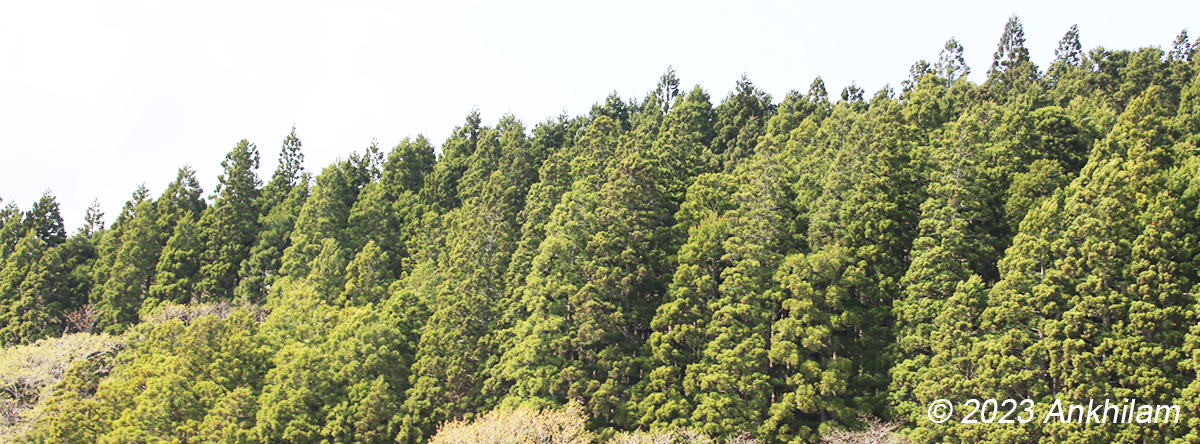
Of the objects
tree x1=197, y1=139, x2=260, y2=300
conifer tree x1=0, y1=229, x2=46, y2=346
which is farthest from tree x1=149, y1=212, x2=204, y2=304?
conifer tree x1=0, y1=229, x2=46, y2=346

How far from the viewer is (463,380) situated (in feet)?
125

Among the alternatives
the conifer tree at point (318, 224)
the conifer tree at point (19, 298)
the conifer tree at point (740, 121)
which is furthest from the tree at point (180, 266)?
the conifer tree at point (740, 121)

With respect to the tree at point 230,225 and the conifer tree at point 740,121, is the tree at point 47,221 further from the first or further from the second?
the conifer tree at point 740,121

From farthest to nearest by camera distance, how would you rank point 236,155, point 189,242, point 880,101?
point 236,155, point 189,242, point 880,101

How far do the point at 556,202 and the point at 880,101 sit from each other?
1803cm

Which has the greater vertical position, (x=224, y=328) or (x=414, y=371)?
(x=224, y=328)

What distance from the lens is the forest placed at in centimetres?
2997

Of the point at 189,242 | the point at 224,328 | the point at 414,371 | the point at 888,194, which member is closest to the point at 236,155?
the point at 189,242

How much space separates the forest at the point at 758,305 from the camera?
29969 millimetres

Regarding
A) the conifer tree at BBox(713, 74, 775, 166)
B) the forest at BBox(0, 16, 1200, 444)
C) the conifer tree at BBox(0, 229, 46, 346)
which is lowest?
the forest at BBox(0, 16, 1200, 444)

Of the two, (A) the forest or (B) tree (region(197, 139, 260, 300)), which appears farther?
Answer: (B) tree (region(197, 139, 260, 300))

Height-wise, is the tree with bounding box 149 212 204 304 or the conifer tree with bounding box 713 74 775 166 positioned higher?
the conifer tree with bounding box 713 74 775 166

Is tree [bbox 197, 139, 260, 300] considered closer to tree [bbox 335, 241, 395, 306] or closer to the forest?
the forest

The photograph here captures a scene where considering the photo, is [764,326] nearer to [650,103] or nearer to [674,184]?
[674,184]
